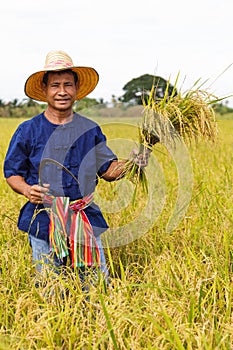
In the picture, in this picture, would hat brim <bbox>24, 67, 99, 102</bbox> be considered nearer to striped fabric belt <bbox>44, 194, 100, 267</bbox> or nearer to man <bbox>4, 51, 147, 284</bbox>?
man <bbox>4, 51, 147, 284</bbox>

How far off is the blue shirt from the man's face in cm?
9

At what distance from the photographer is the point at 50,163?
7.08 feet

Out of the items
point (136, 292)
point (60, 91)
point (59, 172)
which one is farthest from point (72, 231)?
point (60, 91)

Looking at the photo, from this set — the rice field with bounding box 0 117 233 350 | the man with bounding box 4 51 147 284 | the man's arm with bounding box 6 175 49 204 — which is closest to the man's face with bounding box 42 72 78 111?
the man with bounding box 4 51 147 284

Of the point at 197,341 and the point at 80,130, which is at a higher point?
the point at 80,130

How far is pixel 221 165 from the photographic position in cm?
452

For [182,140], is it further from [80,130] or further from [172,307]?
[172,307]

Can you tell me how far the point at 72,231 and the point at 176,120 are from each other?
2.02 feet

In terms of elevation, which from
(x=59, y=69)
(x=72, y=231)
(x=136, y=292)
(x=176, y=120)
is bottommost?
(x=136, y=292)

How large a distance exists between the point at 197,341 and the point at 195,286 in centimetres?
46

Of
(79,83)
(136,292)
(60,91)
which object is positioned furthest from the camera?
(79,83)

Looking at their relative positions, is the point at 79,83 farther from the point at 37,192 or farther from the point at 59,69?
the point at 37,192

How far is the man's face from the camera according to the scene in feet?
6.98

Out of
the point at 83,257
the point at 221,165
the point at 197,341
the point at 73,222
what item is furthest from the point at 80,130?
the point at 221,165
